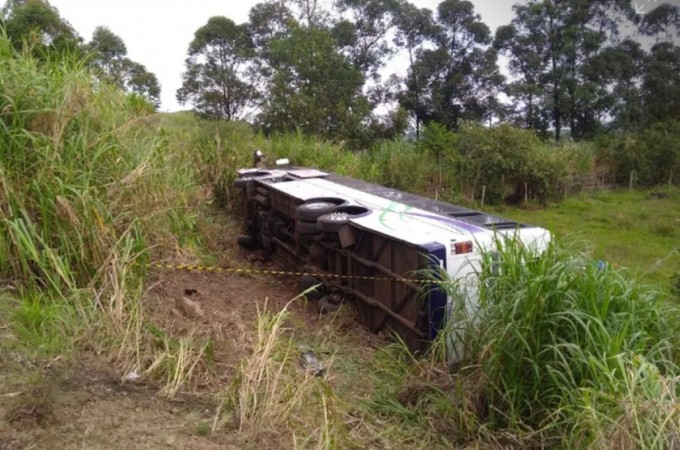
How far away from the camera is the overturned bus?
16.1ft

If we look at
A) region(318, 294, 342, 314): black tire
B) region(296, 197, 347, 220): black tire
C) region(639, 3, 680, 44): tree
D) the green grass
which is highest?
region(639, 3, 680, 44): tree

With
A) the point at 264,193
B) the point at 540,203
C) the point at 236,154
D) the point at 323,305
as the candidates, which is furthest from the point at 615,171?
the point at 323,305

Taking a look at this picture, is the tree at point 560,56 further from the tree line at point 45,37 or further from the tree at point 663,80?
the tree line at point 45,37

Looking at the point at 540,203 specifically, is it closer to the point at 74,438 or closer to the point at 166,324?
the point at 166,324

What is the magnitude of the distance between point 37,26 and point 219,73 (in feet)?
60.9

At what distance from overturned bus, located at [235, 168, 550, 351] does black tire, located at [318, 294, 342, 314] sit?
0.04ft

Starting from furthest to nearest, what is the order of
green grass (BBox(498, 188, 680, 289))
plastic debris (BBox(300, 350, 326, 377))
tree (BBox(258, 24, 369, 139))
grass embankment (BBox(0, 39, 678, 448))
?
tree (BBox(258, 24, 369, 139)) < green grass (BBox(498, 188, 680, 289)) < plastic debris (BBox(300, 350, 326, 377)) < grass embankment (BBox(0, 39, 678, 448))

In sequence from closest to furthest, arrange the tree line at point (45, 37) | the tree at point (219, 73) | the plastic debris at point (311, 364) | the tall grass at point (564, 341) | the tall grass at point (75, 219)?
1. the tall grass at point (564, 341)
2. the tall grass at point (75, 219)
3. the plastic debris at point (311, 364)
4. the tree line at point (45, 37)
5. the tree at point (219, 73)

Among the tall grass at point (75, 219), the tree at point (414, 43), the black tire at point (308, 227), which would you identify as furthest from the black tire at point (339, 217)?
the tree at point (414, 43)

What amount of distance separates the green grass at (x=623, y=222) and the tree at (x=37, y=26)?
29.4 ft

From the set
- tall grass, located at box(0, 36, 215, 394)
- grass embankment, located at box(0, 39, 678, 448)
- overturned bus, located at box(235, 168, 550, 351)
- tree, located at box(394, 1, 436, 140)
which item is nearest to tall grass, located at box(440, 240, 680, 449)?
grass embankment, located at box(0, 39, 678, 448)

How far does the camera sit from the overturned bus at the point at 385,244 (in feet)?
16.1

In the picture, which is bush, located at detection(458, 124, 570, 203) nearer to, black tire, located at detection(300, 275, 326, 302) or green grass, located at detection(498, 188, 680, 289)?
green grass, located at detection(498, 188, 680, 289)

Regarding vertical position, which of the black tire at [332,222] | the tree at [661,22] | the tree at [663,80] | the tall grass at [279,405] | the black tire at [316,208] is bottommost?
the tall grass at [279,405]
